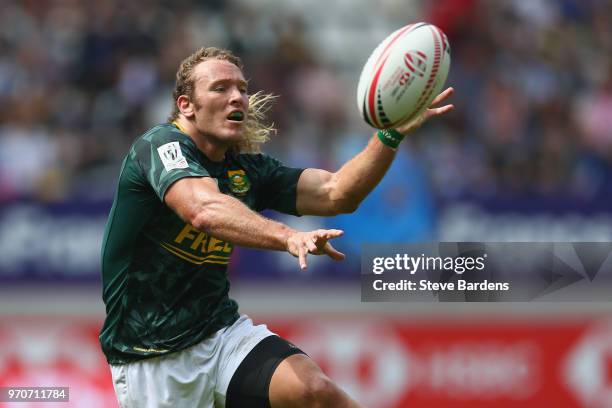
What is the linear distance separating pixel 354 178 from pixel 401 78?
642mm

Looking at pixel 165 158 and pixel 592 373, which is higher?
pixel 165 158

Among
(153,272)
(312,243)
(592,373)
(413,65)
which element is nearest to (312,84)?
(592,373)

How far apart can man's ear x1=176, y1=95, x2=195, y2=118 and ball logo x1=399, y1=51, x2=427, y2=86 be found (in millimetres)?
1123

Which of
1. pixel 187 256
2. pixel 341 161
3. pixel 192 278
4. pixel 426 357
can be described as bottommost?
pixel 426 357

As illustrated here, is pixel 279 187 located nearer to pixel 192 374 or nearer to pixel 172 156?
pixel 172 156

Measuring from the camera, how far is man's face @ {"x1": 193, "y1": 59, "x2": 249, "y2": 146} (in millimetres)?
4996

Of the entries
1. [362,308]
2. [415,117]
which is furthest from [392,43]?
[362,308]

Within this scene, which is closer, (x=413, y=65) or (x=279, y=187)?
(x=413, y=65)

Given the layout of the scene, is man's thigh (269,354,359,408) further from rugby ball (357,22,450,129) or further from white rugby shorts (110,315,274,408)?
rugby ball (357,22,450,129)

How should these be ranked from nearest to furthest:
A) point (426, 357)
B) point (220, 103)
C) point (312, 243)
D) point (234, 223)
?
point (312, 243) < point (234, 223) < point (220, 103) < point (426, 357)

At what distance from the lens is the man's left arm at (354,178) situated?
5.02m

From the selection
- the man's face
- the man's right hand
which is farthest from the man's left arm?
the man's right hand

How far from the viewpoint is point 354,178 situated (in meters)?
5.12

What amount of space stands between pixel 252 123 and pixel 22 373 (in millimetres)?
3070
